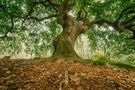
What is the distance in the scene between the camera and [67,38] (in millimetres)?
10992

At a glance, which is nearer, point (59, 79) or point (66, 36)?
point (59, 79)

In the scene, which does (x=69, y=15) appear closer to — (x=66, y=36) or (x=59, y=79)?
(x=66, y=36)

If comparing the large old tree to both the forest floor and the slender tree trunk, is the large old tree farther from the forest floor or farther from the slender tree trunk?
the forest floor

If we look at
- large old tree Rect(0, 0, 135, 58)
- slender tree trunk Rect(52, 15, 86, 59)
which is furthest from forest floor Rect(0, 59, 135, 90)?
large old tree Rect(0, 0, 135, 58)

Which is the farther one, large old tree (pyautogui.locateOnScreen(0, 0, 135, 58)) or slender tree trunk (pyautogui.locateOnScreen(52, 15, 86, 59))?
large old tree (pyautogui.locateOnScreen(0, 0, 135, 58))

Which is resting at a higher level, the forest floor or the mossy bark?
the mossy bark

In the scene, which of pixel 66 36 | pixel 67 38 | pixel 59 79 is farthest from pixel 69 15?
pixel 59 79

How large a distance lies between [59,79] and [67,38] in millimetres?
4892

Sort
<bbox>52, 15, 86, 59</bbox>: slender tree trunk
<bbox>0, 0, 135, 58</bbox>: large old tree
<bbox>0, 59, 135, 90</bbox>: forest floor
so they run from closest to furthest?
<bbox>0, 59, 135, 90</bbox>: forest floor
<bbox>52, 15, 86, 59</bbox>: slender tree trunk
<bbox>0, 0, 135, 58</bbox>: large old tree

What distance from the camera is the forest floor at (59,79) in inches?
231

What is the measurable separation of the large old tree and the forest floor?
2.60 m

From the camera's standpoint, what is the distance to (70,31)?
11.4 m

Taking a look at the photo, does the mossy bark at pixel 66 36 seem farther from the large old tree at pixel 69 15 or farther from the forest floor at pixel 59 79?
the forest floor at pixel 59 79

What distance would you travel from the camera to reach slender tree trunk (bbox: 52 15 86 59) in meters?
10.2
